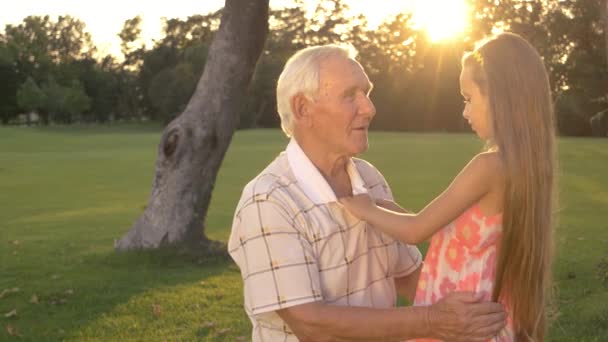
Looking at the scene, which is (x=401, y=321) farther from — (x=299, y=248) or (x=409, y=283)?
(x=409, y=283)

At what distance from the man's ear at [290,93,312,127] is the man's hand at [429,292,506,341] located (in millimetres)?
729

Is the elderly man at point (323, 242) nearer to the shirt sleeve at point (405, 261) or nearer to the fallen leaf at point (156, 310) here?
the shirt sleeve at point (405, 261)

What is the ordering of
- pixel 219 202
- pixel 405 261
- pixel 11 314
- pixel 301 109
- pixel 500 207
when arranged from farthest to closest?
pixel 219 202
pixel 11 314
pixel 405 261
pixel 301 109
pixel 500 207

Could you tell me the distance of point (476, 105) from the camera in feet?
9.43

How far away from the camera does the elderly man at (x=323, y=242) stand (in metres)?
2.80

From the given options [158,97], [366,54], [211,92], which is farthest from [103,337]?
[158,97]

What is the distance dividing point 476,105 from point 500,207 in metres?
0.32

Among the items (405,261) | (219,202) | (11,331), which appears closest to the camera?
(405,261)

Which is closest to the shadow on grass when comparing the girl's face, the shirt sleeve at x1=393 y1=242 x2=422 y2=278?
the shirt sleeve at x1=393 y1=242 x2=422 y2=278

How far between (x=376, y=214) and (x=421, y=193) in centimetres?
1952

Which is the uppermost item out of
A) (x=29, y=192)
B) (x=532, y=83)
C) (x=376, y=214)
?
(x=532, y=83)

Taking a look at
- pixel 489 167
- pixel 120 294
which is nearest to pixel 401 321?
pixel 489 167

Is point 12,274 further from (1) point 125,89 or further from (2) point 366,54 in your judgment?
(1) point 125,89

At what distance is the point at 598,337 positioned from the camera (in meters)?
6.83
